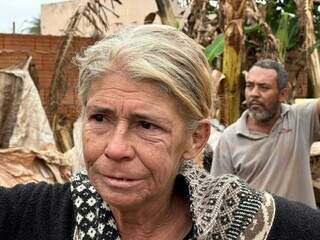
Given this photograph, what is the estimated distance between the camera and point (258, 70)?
4.62 m

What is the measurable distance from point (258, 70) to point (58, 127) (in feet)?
8.10

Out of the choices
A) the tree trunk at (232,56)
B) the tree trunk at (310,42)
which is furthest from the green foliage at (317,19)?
the tree trunk at (232,56)

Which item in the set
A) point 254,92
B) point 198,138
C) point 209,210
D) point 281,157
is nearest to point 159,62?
point 198,138

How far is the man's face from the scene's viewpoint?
4449 millimetres

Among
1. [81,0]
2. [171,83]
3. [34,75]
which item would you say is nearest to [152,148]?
[171,83]

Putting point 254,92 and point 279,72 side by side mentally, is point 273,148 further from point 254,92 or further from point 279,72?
point 279,72

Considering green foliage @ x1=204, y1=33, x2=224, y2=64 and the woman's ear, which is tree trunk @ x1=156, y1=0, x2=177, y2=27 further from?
the woman's ear

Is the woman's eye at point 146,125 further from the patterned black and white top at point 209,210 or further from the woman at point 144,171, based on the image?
the patterned black and white top at point 209,210

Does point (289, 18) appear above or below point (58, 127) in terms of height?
above

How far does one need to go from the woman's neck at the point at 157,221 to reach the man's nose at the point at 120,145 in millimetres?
174

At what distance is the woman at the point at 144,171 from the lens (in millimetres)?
1409

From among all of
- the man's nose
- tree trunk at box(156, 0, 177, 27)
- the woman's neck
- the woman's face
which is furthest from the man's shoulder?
tree trunk at box(156, 0, 177, 27)

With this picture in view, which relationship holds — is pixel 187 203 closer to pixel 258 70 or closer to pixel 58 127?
pixel 258 70

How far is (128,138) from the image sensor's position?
142 cm
